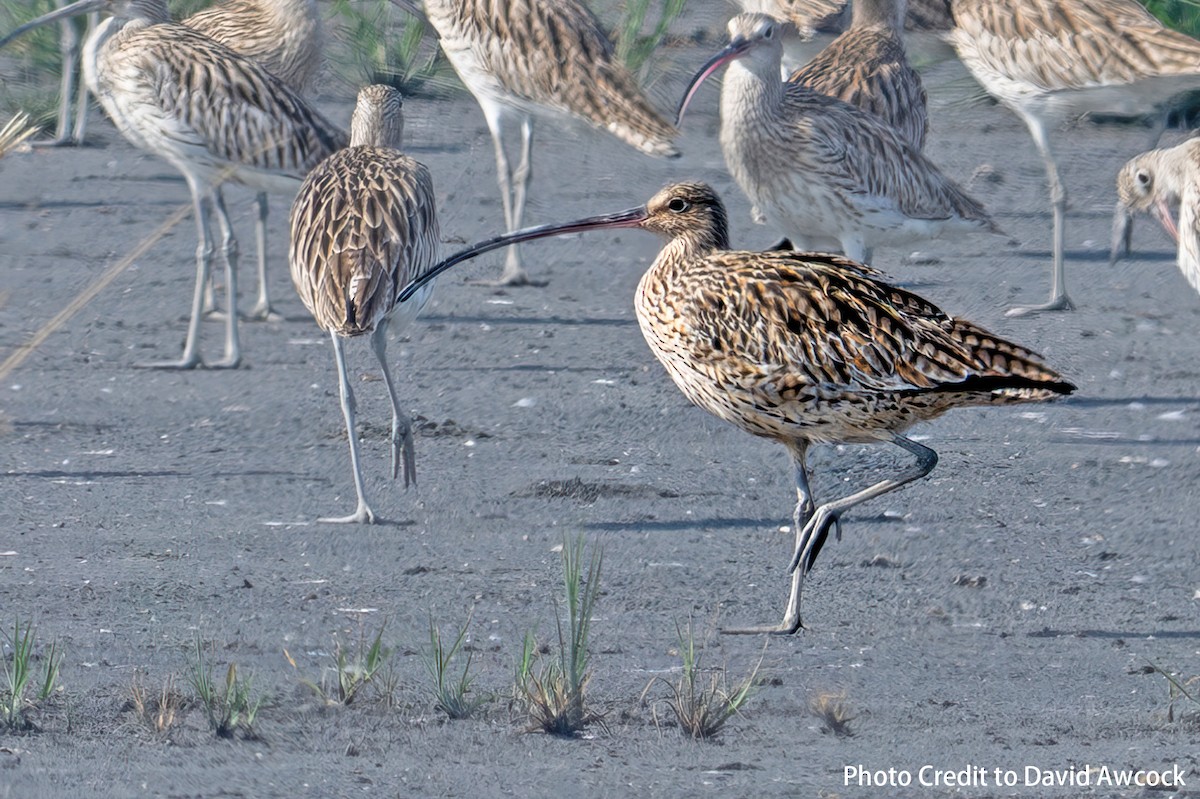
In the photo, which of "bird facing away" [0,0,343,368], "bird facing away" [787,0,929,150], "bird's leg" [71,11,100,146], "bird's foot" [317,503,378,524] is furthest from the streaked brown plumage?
"bird's foot" [317,503,378,524]

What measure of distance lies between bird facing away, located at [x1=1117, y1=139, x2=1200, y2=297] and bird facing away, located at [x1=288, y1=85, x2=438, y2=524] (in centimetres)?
276

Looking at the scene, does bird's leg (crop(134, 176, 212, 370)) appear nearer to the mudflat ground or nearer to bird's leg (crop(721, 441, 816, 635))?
the mudflat ground

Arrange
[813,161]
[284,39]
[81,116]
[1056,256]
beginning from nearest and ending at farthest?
[813,161]
[1056,256]
[284,39]
[81,116]

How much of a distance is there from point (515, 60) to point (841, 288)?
14.6 feet

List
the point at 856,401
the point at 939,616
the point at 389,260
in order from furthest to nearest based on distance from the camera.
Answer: the point at 389,260 → the point at 939,616 → the point at 856,401

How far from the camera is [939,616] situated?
611 centimetres

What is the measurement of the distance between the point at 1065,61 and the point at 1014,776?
17.9 feet

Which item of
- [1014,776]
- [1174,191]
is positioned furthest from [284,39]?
[1014,776]

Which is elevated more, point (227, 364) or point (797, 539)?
point (797, 539)

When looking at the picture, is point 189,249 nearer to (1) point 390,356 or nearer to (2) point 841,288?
(1) point 390,356

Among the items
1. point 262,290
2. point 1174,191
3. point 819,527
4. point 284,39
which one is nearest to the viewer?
point 819,527

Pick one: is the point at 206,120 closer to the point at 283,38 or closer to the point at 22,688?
the point at 283,38

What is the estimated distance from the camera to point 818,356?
223 inches

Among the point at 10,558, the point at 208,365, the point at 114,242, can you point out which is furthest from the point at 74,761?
the point at 114,242
